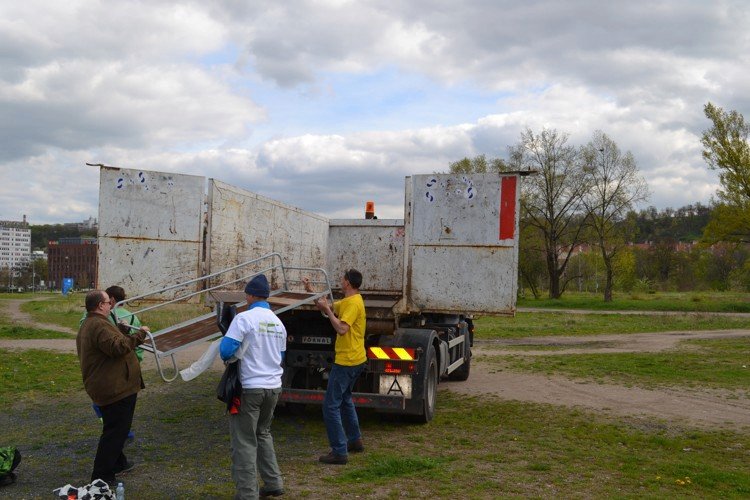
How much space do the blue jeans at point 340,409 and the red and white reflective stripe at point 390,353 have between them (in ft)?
3.38

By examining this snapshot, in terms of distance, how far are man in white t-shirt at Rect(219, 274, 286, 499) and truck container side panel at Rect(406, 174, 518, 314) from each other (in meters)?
3.27

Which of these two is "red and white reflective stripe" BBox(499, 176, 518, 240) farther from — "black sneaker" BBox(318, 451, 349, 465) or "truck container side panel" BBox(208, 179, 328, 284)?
"black sneaker" BBox(318, 451, 349, 465)

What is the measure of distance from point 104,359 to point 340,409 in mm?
2414

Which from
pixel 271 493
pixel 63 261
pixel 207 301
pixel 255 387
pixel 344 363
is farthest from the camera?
pixel 63 261

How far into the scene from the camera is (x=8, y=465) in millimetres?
5562

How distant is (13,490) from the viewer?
18.0 feet

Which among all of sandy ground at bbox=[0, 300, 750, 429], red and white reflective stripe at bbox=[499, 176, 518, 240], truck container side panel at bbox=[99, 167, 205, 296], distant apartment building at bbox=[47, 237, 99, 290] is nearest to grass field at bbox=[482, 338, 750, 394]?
sandy ground at bbox=[0, 300, 750, 429]

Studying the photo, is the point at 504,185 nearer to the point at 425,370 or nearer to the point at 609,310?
the point at 425,370

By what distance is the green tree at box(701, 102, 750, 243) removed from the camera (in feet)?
113

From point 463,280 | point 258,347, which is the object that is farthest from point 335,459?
point 463,280

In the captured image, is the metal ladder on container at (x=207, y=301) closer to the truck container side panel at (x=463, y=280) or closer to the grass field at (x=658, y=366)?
Answer: the truck container side panel at (x=463, y=280)

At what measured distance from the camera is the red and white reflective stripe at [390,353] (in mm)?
7848

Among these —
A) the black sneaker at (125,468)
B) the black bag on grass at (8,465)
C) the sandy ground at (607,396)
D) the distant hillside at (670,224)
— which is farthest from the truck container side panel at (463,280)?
the distant hillside at (670,224)

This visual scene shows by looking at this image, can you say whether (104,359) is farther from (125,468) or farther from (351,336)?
(351,336)
